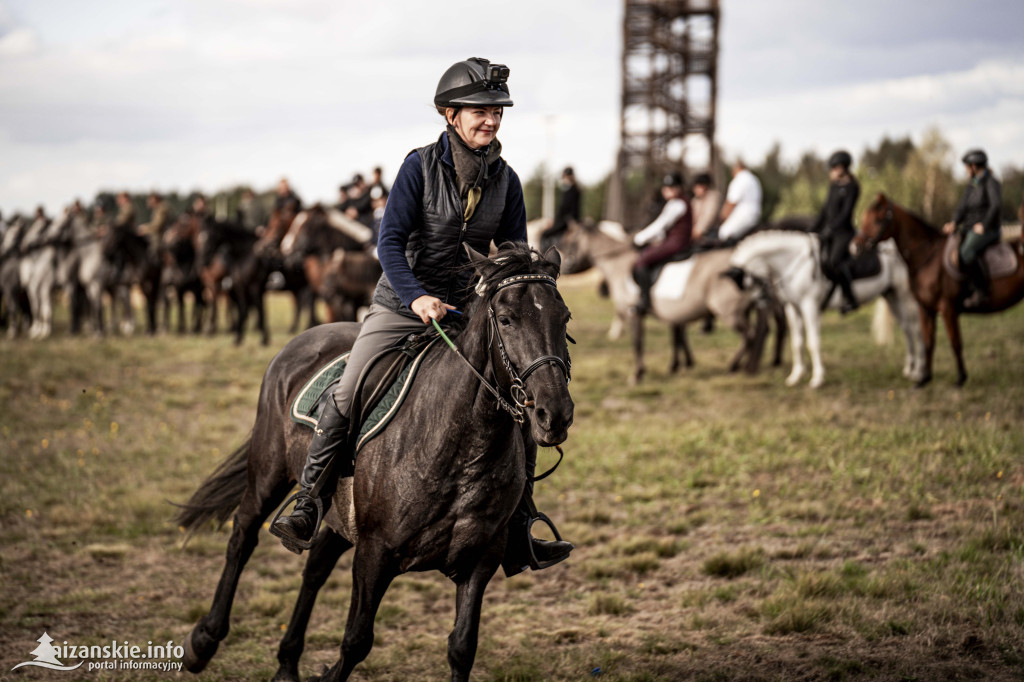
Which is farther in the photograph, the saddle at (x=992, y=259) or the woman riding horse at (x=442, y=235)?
the saddle at (x=992, y=259)

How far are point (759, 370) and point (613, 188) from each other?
2122cm

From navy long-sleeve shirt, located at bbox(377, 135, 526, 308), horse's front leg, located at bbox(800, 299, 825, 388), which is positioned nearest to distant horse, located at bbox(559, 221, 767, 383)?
horse's front leg, located at bbox(800, 299, 825, 388)

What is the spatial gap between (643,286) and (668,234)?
917 millimetres

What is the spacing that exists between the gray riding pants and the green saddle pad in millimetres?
141

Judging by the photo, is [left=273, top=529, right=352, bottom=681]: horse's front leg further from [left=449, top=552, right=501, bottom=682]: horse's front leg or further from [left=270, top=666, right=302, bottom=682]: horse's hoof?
[left=449, top=552, right=501, bottom=682]: horse's front leg

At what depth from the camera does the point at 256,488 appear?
14.5 ft

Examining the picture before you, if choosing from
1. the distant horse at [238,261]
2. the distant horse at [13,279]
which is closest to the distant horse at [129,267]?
the distant horse at [13,279]

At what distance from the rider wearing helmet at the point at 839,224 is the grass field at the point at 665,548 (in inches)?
63.3

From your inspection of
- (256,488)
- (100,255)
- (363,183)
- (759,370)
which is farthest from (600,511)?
(100,255)

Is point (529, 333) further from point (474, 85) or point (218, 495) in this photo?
point (218, 495)

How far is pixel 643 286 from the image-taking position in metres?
13.1

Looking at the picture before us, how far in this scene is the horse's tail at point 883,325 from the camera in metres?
13.5

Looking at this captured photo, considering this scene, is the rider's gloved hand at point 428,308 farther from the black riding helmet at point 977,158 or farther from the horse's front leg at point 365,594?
the black riding helmet at point 977,158

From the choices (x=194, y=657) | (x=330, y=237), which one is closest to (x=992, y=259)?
(x=194, y=657)
